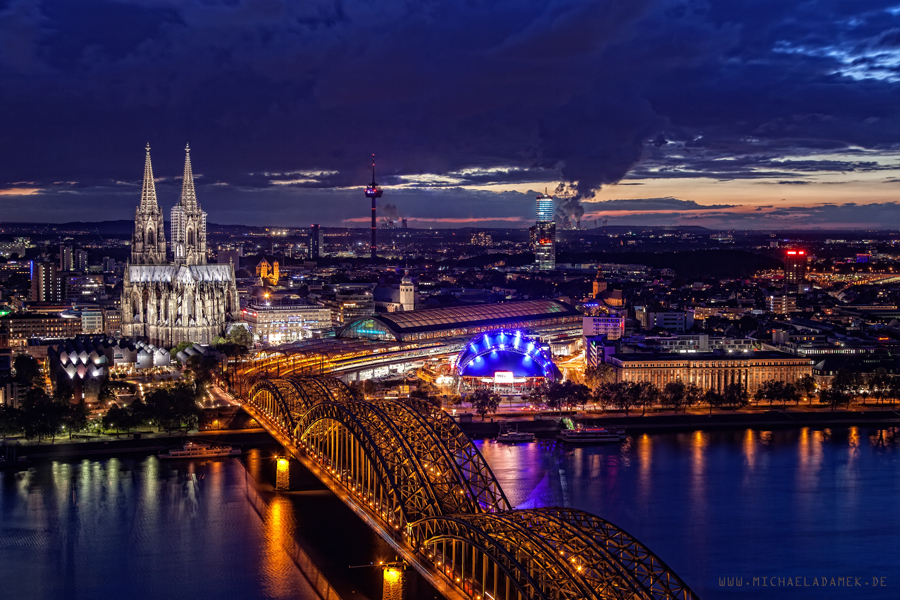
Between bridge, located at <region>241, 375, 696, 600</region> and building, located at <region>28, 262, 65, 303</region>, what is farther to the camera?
building, located at <region>28, 262, 65, 303</region>

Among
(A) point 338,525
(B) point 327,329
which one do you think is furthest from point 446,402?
(B) point 327,329

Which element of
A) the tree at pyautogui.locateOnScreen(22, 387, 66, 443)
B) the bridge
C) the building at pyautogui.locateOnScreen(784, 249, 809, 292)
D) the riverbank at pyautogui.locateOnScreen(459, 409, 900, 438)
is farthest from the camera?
the building at pyautogui.locateOnScreen(784, 249, 809, 292)

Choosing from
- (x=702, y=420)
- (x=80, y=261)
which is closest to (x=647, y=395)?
(x=702, y=420)

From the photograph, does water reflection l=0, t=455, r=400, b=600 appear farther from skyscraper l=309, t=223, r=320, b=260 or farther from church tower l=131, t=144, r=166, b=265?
skyscraper l=309, t=223, r=320, b=260

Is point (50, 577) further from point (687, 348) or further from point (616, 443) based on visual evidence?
point (687, 348)

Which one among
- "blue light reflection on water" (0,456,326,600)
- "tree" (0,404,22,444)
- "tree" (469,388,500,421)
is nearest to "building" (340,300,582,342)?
"tree" (469,388,500,421)

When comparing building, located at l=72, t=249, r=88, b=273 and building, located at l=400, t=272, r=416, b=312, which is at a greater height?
building, located at l=72, t=249, r=88, b=273
